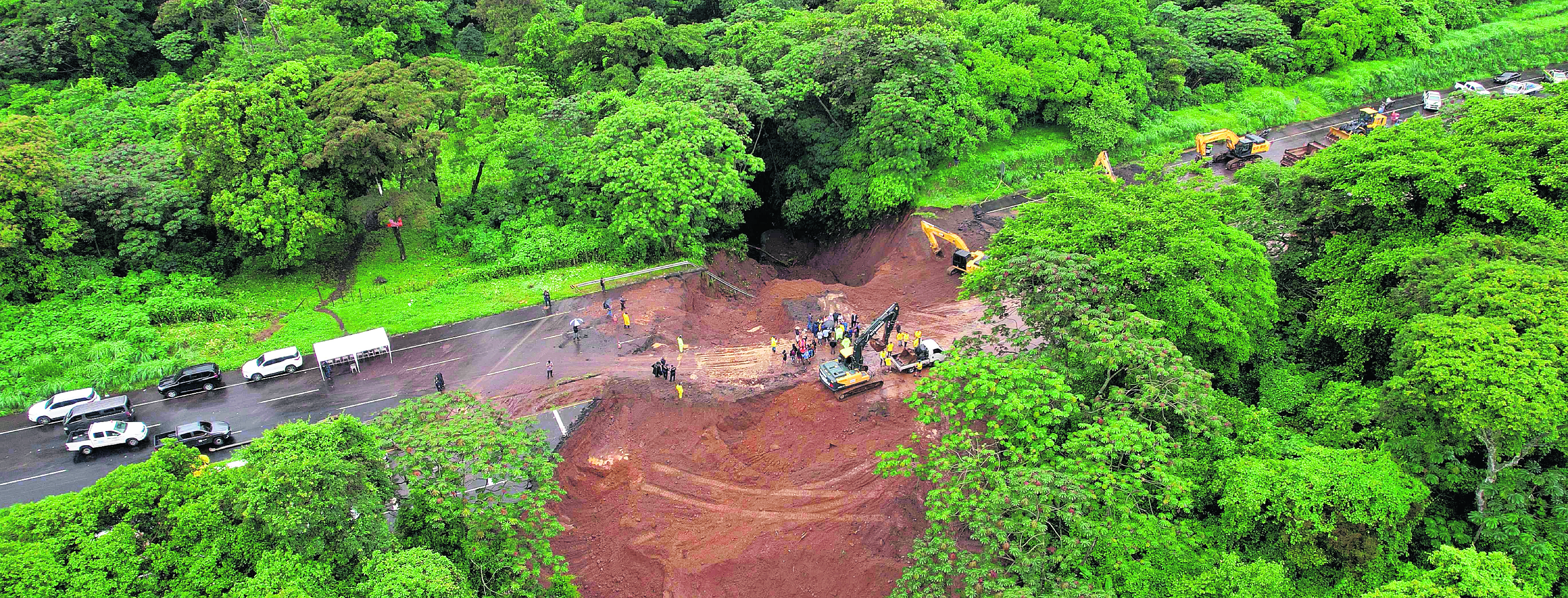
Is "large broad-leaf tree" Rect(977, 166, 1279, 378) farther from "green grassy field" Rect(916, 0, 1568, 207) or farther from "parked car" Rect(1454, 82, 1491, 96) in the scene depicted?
"parked car" Rect(1454, 82, 1491, 96)

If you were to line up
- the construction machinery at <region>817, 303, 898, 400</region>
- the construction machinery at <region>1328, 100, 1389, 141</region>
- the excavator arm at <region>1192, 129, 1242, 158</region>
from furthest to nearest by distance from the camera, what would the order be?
the excavator arm at <region>1192, 129, 1242, 158</region>, the construction machinery at <region>1328, 100, 1389, 141</region>, the construction machinery at <region>817, 303, 898, 400</region>

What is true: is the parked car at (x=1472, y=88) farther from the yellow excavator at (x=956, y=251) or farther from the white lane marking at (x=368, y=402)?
the white lane marking at (x=368, y=402)

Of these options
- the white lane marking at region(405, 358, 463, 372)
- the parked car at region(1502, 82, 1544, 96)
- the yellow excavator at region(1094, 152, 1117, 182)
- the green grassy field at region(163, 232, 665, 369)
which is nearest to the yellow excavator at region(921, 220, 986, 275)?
the yellow excavator at region(1094, 152, 1117, 182)

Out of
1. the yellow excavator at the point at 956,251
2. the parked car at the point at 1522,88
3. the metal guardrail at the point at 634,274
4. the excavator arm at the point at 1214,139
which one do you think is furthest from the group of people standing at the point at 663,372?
the parked car at the point at 1522,88

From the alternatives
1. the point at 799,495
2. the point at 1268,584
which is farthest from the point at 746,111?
the point at 1268,584

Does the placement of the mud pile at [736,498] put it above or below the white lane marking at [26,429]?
below

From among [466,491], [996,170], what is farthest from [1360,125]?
[466,491]
